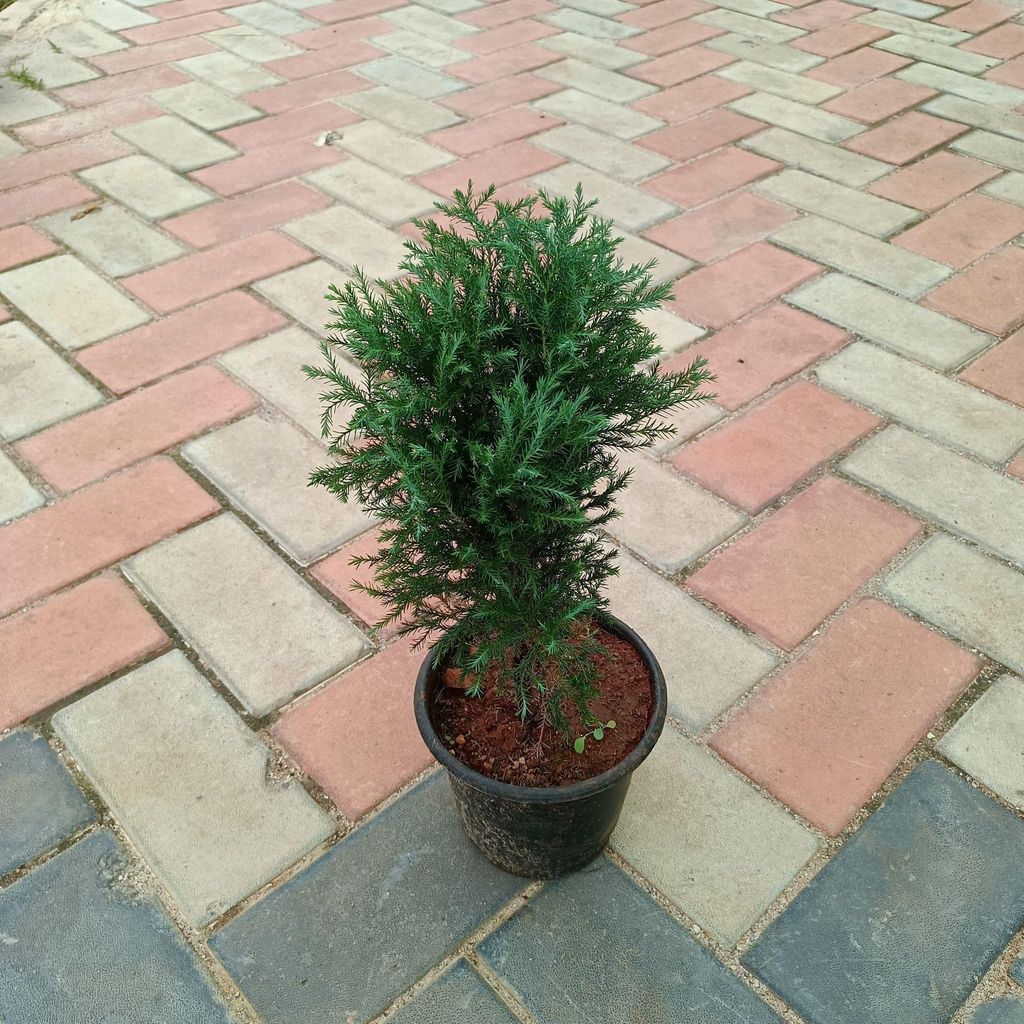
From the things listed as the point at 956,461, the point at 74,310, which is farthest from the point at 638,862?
the point at 74,310

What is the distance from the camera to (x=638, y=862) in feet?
6.42

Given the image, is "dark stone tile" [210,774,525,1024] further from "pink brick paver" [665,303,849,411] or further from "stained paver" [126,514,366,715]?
"pink brick paver" [665,303,849,411]

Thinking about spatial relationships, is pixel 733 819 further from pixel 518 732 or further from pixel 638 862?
pixel 518 732

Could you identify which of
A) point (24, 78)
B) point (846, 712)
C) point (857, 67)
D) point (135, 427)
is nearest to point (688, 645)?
point (846, 712)

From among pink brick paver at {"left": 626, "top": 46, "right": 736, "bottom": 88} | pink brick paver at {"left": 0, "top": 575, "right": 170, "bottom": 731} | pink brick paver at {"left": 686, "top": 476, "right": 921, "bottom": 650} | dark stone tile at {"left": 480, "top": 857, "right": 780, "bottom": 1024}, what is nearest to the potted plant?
dark stone tile at {"left": 480, "top": 857, "right": 780, "bottom": 1024}

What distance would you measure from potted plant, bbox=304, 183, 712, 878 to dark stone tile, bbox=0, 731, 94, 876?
2.71 ft

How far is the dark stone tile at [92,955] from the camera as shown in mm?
1745

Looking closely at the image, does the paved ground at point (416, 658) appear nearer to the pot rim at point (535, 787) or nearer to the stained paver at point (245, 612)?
the stained paver at point (245, 612)

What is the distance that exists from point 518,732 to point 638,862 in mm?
398

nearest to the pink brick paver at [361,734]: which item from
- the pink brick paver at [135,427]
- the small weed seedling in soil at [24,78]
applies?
the pink brick paver at [135,427]

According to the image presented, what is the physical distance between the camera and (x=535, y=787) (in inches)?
68.0

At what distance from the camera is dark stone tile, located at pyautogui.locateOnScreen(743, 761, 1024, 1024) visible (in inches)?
69.4

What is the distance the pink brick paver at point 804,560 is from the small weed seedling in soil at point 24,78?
4181 millimetres

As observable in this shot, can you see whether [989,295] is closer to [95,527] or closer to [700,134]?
[700,134]
